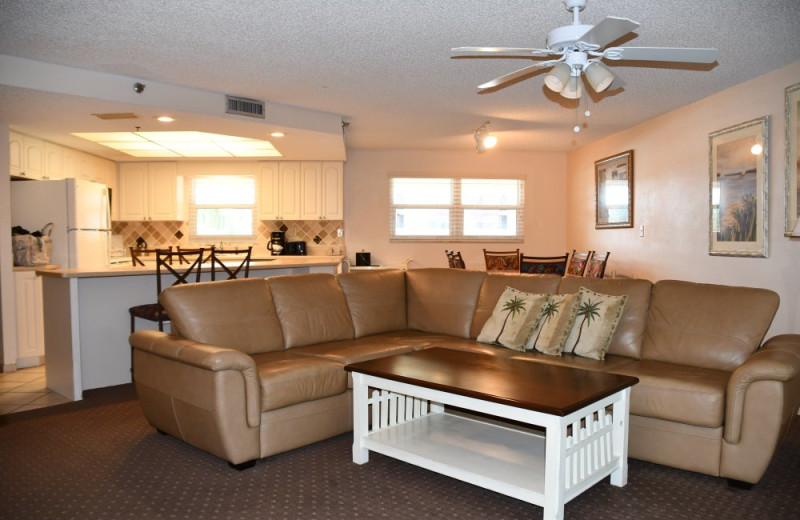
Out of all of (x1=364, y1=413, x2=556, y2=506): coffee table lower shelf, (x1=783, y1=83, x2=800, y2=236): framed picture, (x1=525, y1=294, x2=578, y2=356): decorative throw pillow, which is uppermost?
(x1=783, y1=83, x2=800, y2=236): framed picture

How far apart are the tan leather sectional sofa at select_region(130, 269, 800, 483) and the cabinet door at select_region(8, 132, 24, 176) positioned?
11.1ft

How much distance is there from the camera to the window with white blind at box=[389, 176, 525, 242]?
323 inches

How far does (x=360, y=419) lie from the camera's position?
10.2 ft

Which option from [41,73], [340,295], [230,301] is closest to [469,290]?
[340,295]

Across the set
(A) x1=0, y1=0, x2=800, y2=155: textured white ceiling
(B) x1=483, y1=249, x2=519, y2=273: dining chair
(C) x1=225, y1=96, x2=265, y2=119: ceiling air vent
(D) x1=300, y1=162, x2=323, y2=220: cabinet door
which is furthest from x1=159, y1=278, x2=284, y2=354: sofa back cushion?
(D) x1=300, y1=162, x2=323, y2=220: cabinet door

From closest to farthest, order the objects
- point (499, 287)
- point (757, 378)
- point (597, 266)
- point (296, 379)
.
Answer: point (757, 378) → point (296, 379) → point (499, 287) → point (597, 266)

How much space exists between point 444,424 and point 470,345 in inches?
33.1

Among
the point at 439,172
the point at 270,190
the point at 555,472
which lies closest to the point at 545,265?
the point at 555,472

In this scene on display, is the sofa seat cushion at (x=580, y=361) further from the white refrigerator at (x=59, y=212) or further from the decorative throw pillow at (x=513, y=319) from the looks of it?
the white refrigerator at (x=59, y=212)

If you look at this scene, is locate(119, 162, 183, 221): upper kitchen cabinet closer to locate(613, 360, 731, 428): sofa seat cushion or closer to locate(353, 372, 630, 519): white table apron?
locate(353, 372, 630, 519): white table apron

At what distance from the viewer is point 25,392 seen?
4.61m

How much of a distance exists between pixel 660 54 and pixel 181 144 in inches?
218

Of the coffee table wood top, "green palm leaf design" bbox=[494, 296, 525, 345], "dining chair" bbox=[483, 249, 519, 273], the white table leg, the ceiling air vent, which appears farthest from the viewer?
"dining chair" bbox=[483, 249, 519, 273]

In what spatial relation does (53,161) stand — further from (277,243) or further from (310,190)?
(310,190)
